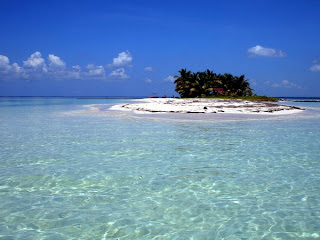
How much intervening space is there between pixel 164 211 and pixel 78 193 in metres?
2.15

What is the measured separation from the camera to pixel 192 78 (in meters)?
69.6

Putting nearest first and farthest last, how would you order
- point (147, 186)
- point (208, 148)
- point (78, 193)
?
1. point (78, 193)
2. point (147, 186)
3. point (208, 148)

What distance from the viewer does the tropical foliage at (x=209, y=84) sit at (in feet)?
223

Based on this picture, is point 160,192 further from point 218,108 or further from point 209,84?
point 209,84

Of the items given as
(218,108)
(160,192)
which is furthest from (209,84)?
(160,192)

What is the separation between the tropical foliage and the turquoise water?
185 feet

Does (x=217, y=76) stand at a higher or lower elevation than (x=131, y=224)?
higher

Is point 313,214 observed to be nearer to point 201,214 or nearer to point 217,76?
point 201,214

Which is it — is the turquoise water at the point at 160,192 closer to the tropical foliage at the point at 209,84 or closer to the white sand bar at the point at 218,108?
the white sand bar at the point at 218,108

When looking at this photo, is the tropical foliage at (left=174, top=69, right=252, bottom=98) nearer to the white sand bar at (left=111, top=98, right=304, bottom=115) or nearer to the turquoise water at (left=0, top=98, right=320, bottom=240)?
the white sand bar at (left=111, top=98, right=304, bottom=115)

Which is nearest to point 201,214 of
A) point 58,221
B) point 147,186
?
point 147,186

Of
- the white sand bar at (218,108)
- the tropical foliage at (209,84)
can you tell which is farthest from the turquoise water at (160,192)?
the tropical foliage at (209,84)

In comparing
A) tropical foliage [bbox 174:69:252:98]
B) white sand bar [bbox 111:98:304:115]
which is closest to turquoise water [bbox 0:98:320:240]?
white sand bar [bbox 111:98:304:115]

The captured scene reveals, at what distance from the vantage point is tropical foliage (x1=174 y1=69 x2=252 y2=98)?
223 ft
